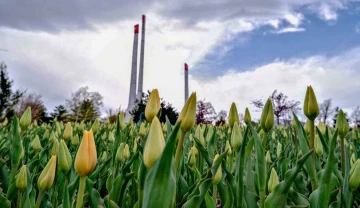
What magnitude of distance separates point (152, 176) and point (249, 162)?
484 millimetres

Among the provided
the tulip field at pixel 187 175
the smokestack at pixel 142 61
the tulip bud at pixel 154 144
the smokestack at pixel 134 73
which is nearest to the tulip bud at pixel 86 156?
the tulip field at pixel 187 175

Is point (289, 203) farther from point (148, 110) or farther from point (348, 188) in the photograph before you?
point (148, 110)

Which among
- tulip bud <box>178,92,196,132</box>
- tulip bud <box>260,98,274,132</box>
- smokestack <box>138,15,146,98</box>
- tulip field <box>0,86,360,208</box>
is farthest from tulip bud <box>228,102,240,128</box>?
smokestack <box>138,15,146,98</box>

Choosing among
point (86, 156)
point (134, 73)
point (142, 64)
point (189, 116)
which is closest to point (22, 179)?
point (86, 156)

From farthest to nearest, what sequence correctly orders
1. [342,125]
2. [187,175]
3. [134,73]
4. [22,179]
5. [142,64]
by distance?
1. [142,64]
2. [134,73]
3. [187,175]
4. [342,125]
5. [22,179]

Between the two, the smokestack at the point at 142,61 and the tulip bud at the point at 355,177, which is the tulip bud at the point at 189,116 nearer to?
the tulip bud at the point at 355,177

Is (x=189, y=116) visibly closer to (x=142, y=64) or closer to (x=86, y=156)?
(x=86, y=156)

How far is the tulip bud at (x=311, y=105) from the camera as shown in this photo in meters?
0.83

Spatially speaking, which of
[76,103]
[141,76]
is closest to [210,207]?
[141,76]

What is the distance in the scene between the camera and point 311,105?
0.84m

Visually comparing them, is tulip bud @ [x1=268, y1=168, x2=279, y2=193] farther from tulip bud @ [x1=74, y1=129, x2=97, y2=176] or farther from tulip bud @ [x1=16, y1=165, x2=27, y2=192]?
tulip bud @ [x1=16, y1=165, x2=27, y2=192]

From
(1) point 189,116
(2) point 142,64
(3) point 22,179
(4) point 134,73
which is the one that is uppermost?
(2) point 142,64

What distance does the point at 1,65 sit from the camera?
30109mm

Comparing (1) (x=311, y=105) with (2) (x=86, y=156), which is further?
(1) (x=311, y=105)
